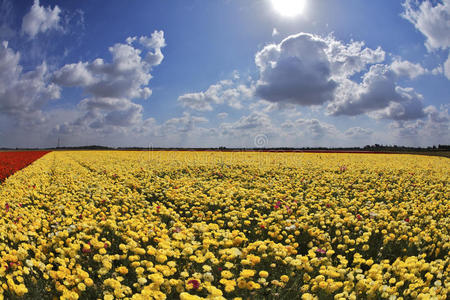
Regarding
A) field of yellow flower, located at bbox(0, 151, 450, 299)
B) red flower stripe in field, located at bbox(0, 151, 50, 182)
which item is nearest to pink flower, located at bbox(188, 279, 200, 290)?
field of yellow flower, located at bbox(0, 151, 450, 299)

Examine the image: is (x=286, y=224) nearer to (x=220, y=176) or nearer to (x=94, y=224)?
(x=94, y=224)

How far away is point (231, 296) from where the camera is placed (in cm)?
307

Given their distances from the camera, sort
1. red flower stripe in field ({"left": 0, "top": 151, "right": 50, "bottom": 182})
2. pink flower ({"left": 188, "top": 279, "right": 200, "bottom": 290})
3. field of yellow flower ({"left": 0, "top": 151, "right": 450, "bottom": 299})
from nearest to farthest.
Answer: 1. pink flower ({"left": 188, "top": 279, "right": 200, "bottom": 290})
2. field of yellow flower ({"left": 0, "top": 151, "right": 450, "bottom": 299})
3. red flower stripe in field ({"left": 0, "top": 151, "right": 50, "bottom": 182})

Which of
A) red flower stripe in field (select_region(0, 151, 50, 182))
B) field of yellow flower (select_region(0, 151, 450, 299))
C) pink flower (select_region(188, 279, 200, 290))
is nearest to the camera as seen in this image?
pink flower (select_region(188, 279, 200, 290))

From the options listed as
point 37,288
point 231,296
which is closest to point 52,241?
point 37,288

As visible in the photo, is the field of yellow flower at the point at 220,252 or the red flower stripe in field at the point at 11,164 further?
the red flower stripe in field at the point at 11,164

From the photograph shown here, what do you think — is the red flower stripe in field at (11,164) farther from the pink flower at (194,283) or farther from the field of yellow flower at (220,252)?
the pink flower at (194,283)

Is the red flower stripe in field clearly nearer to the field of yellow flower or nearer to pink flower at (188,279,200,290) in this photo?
the field of yellow flower

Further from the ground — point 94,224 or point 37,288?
point 94,224

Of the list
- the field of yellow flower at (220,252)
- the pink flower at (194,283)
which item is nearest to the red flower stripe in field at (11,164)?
the field of yellow flower at (220,252)

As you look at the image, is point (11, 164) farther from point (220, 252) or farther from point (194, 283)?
point (194, 283)

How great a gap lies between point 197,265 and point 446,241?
428cm

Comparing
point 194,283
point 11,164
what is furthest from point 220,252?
point 11,164

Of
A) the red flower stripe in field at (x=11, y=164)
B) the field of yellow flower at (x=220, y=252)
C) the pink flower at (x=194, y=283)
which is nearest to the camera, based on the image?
the pink flower at (x=194, y=283)
